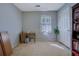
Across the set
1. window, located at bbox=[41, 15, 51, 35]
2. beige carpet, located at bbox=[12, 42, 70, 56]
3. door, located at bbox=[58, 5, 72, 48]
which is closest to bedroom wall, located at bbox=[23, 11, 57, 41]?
window, located at bbox=[41, 15, 51, 35]

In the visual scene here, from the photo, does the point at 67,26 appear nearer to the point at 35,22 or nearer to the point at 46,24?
the point at 46,24

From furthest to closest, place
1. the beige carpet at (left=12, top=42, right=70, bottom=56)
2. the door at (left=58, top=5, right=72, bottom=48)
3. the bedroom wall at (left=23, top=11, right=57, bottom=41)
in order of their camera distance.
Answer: the bedroom wall at (left=23, top=11, right=57, bottom=41)
the door at (left=58, top=5, right=72, bottom=48)
the beige carpet at (left=12, top=42, right=70, bottom=56)

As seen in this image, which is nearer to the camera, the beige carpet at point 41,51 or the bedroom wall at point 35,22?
the beige carpet at point 41,51

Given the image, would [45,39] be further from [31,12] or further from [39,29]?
[31,12]

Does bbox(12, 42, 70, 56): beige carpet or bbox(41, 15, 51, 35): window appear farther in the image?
bbox(41, 15, 51, 35): window

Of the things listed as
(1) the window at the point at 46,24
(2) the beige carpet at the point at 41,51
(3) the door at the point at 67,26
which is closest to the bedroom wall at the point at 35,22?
(1) the window at the point at 46,24

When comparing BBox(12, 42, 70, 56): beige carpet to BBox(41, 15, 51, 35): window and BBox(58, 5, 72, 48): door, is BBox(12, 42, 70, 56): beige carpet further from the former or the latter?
BBox(41, 15, 51, 35): window

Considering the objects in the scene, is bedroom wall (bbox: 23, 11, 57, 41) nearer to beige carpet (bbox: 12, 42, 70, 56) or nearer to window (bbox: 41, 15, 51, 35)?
window (bbox: 41, 15, 51, 35)

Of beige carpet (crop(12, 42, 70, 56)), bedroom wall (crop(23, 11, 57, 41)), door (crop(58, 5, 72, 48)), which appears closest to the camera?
beige carpet (crop(12, 42, 70, 56))

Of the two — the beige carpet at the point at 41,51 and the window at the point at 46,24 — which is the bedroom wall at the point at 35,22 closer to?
the window at the point at 46,24

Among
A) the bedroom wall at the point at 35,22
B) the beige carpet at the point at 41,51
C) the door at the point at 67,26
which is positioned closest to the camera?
the beige carpet at the point at 41,51

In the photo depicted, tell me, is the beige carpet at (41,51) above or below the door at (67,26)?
below

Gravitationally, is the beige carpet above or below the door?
below

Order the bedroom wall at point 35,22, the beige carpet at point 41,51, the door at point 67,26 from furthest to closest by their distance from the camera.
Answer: the bedroom wall at point 35,22 → the door at point 67,26 → the beige carpet at point 41,51
